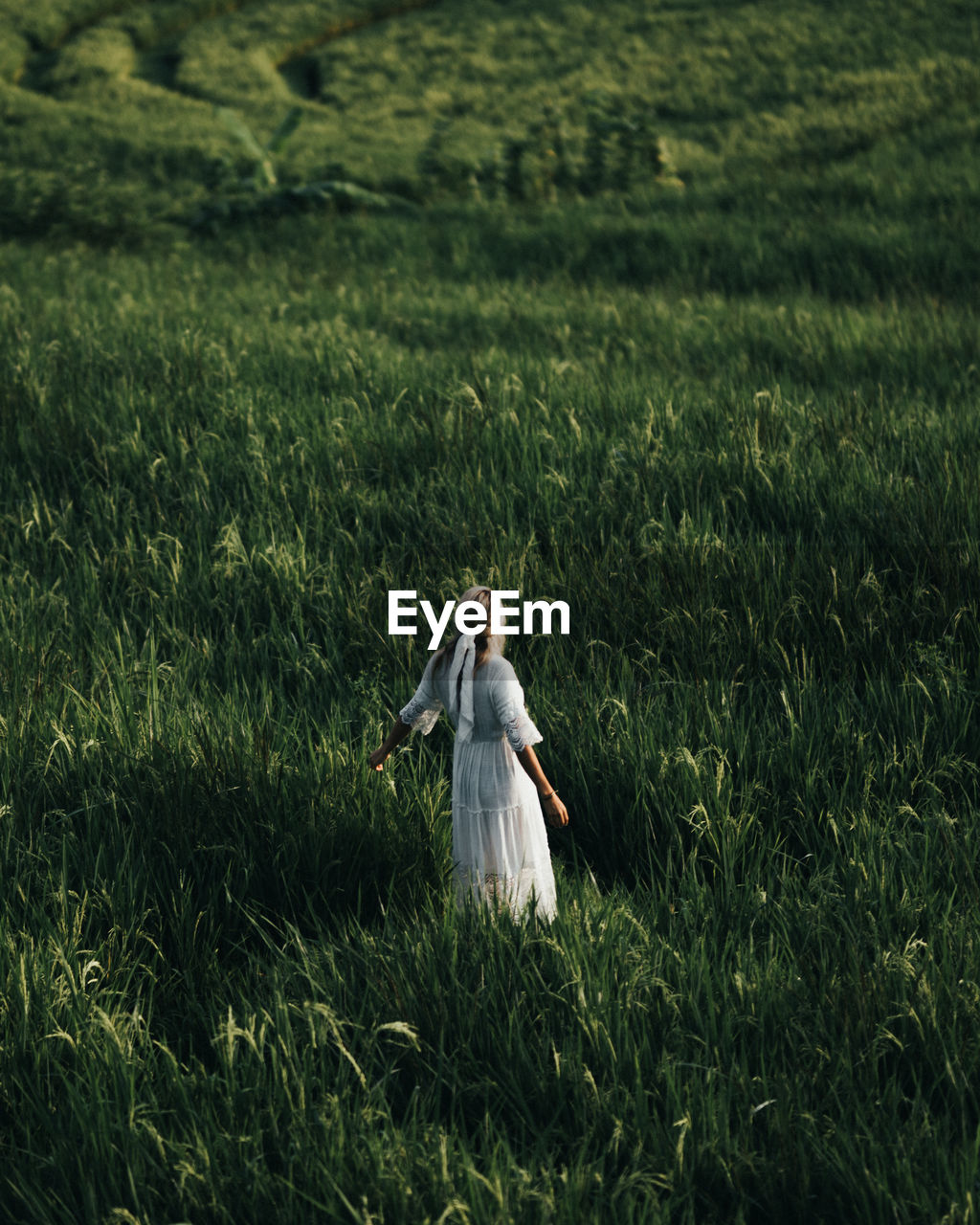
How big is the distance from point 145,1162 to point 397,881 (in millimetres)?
1081

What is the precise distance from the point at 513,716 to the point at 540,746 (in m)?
0.76

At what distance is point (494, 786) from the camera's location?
299cm

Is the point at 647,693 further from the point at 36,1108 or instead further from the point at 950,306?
the point at 950,306

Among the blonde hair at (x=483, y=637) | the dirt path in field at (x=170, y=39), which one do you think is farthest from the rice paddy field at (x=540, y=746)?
the dirt path in field at (x=170, y=39)

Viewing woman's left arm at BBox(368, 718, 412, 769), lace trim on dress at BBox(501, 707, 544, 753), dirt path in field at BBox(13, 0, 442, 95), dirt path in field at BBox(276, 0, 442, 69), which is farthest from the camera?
dirt path in field at BBox(276, 0, 442, 69)

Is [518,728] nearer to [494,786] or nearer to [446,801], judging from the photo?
[494,786]

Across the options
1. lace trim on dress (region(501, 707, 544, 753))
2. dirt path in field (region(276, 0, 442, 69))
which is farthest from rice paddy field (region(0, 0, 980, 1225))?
dirt path in field (region(276, 0, 442, 69))

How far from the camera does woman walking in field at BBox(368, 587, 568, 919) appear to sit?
2953 mm

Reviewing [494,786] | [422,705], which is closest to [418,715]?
[422,705]

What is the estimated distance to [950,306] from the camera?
8.78m

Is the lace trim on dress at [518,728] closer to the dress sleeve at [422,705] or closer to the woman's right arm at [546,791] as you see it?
the woman's right arm at [546,791]

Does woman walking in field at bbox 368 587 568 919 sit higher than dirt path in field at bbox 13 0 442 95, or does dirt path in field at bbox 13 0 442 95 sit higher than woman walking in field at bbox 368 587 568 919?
dirt path in field at bbox 13 0 442 95

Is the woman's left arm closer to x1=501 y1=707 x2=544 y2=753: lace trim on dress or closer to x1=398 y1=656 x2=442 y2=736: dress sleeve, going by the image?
x1=398 y1=656 x2=442 y2=736: dress sleeve

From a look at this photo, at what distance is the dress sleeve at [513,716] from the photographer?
294 cm
